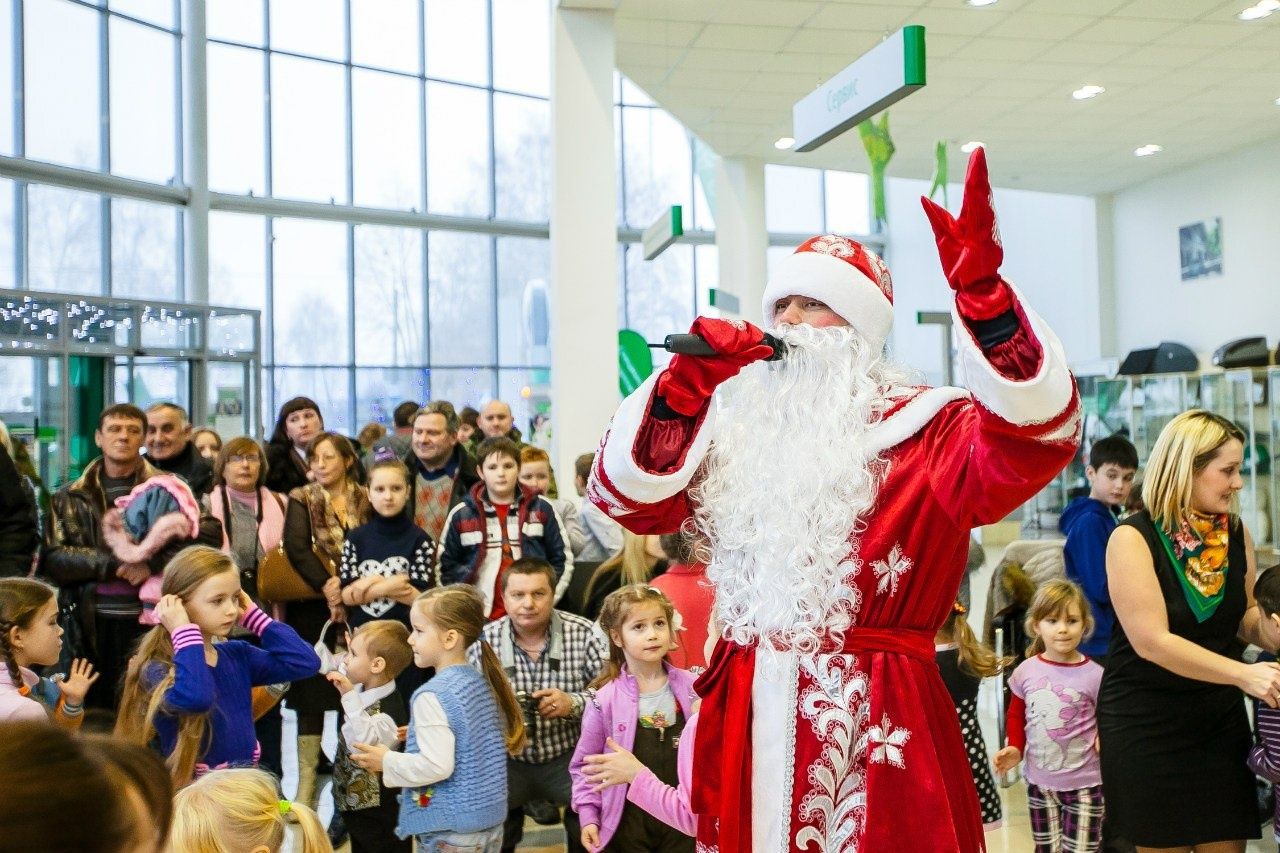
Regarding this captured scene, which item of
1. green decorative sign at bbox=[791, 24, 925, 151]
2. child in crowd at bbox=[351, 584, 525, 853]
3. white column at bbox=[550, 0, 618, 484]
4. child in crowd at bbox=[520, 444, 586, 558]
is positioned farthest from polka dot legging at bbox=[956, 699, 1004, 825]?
white column at bbox=[550, 0, 618, 484]

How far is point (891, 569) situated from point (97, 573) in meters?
3.68

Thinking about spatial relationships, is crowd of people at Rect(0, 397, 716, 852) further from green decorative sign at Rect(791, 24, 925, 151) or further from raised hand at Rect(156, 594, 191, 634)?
green decorative sign at Rect(791, 24, 925, 151)

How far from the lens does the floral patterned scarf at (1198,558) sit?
2.85 meters

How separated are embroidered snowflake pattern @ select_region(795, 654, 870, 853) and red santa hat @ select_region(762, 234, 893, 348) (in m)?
0.61

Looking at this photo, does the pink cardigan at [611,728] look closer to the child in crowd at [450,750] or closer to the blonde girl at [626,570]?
the child in crowd at [450,750]

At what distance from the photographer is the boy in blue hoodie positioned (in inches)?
163

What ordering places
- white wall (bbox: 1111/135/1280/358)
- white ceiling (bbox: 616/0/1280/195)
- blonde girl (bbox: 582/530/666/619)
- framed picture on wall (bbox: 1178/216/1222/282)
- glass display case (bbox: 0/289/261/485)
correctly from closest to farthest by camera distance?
blonde girl (bbox: 582/530/666/619), white ceiling (bbox: 616/0/1280/195), glass display case (bbox: 0/289/261/485), white wall (bbox: 1111/135/1280/358), framed picture on wall (bbox: 1178/216/1222/282)

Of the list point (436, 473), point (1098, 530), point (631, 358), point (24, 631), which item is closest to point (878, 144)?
point (631, 358)

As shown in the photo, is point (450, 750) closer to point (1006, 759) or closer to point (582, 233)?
point (1006, 759)

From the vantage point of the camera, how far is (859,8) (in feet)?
24.2

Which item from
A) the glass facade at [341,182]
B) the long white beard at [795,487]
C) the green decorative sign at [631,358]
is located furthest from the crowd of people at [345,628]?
the glass facade at [341,182]

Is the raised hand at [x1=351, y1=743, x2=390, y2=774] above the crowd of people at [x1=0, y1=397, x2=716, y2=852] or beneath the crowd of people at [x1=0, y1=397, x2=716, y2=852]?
beneath

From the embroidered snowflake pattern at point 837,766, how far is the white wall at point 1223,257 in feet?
38.7

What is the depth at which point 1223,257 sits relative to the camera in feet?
41.3
